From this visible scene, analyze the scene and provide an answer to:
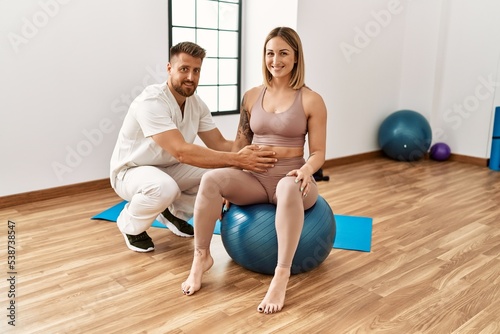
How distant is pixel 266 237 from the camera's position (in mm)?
1905

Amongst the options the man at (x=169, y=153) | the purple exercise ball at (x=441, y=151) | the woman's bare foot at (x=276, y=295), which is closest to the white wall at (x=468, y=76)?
the purple exercise ball at (x=441, y=151)

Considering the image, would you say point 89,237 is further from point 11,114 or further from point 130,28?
point 130,28

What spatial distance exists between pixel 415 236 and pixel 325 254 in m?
0.77

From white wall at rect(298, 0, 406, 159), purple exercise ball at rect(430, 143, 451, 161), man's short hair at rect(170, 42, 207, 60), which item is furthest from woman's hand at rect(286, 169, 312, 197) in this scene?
purple exercise ball at rect(430, 143, 451, 161)

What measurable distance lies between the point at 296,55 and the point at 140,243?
1.15 meters

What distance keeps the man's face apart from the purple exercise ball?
3.16 m

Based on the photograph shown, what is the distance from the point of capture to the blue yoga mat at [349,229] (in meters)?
2.43

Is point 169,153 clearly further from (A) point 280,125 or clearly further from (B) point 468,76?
(B) point 468,76

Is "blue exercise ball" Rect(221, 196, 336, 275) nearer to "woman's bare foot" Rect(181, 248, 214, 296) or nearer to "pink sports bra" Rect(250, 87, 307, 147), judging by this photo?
"woman's bare foot" Rect(181, 248, 214, 296)

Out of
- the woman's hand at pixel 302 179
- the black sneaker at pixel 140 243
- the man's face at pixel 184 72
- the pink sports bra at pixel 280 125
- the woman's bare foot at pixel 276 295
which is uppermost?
the man's face at pixel 184 72

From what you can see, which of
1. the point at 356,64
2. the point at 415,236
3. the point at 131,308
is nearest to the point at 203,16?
the point at 356,64

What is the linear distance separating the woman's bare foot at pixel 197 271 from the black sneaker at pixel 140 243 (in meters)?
0.40

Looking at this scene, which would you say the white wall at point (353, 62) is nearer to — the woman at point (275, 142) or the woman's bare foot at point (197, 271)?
the woman at point (275, 142)

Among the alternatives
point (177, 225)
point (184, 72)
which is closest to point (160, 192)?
point (177, 225)
